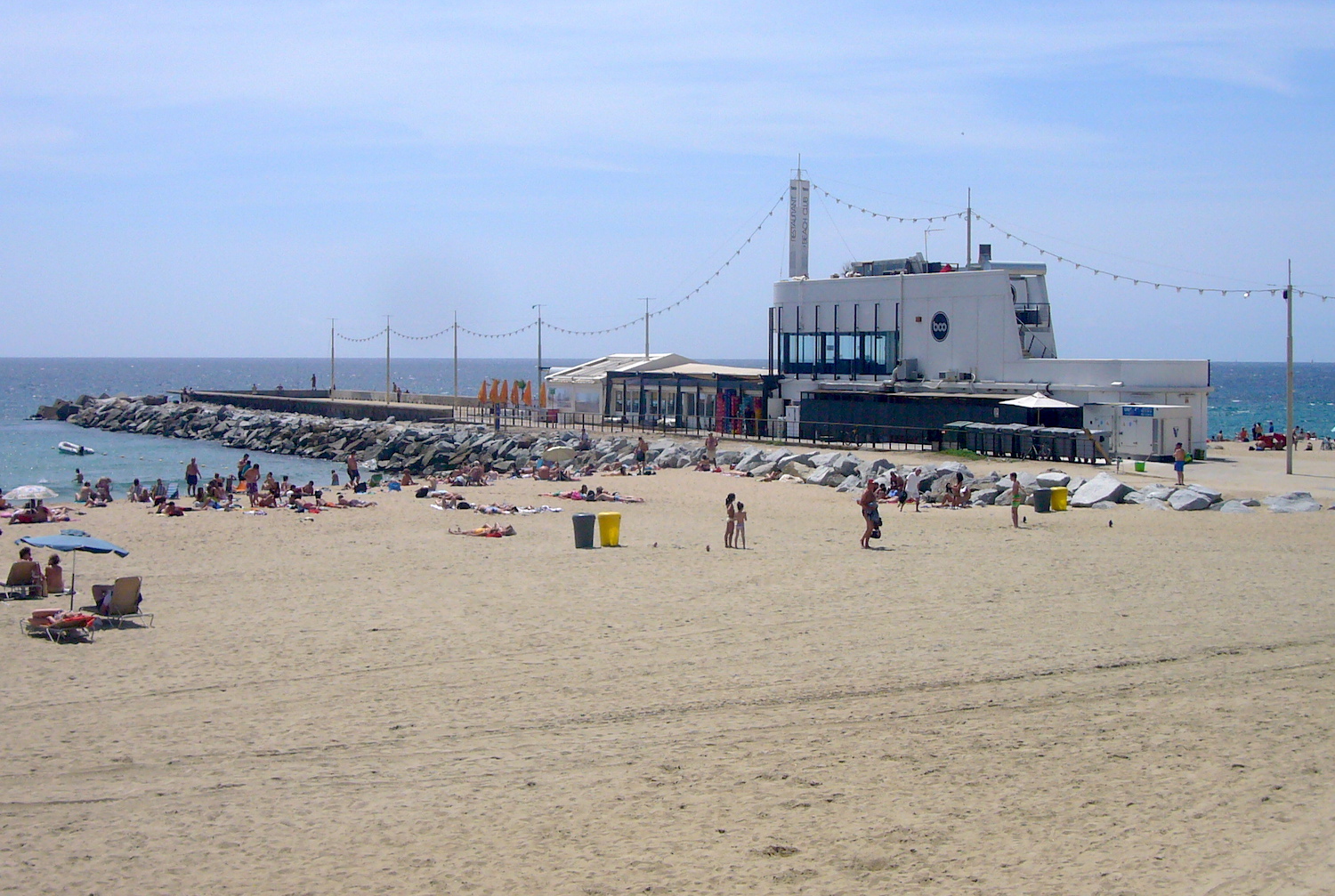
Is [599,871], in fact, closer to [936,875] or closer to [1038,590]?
[936,875]

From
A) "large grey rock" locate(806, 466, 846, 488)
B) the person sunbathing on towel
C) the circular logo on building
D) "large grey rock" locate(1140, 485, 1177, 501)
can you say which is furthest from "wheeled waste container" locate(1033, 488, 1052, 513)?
the circular logo on building

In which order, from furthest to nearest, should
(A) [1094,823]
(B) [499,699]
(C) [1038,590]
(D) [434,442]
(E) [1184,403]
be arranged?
(D) [434,442]
(E) [1184,403]
(C) [1038,590]
(B) [499,699]
(A) [1094,823]

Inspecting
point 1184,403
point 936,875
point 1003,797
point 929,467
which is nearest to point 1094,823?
point 1003,797

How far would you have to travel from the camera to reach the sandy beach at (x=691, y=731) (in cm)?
736

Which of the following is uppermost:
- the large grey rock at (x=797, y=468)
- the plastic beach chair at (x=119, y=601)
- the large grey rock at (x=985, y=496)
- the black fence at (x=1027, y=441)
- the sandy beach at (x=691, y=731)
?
the black fence at (x=1027, y=441)

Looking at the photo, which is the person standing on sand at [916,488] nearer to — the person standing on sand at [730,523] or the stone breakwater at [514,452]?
the stone breakwater at [514,452]

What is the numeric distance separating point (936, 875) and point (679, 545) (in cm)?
1319

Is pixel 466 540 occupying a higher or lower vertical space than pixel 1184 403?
lower

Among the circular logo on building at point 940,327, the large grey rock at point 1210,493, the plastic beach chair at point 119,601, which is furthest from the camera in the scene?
the circular logo on building at point 940,327

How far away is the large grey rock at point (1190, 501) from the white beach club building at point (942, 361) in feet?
Result: 23.5

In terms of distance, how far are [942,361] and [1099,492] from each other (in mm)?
12946

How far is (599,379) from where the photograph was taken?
46.8 metres

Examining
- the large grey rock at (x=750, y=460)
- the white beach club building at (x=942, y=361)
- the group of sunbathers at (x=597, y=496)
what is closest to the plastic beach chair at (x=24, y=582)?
the group of sunbathers at (x=597, y=496)

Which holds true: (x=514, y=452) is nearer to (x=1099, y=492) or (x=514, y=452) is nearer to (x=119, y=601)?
(x=1099, y=492)
